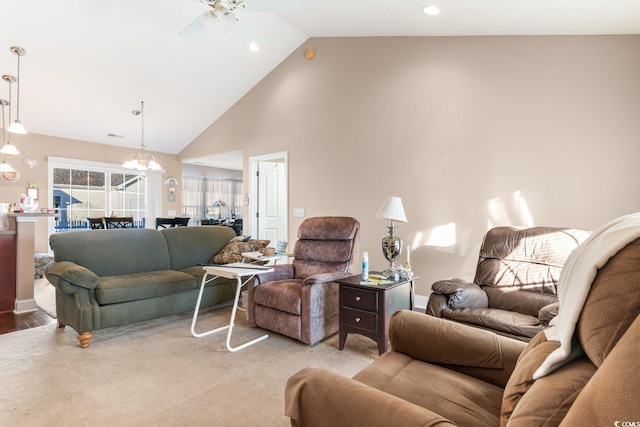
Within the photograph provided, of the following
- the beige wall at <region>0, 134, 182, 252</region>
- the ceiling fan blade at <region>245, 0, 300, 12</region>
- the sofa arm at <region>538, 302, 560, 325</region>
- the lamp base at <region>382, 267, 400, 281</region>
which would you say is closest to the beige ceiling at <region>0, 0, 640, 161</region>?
the ceiling fan blade at <region>245, 0, 300, 12</region>

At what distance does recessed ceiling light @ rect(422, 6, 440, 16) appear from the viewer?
317 cm

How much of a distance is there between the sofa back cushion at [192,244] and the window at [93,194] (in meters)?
3.48

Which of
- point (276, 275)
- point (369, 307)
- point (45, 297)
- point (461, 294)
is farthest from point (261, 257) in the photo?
point (45, 297)

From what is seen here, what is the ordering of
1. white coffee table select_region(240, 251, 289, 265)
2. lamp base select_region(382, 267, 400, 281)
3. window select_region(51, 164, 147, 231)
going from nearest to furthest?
lamp base select_region(382, 267, 400, 281)
white coffee table select_region(240, 251, 289, 265)
window select_region(51, 164, 147, 231)

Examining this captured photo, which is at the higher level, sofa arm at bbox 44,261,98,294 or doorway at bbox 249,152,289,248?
doorway at bbox 249,152,289,248

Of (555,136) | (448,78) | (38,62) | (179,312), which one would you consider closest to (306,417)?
(179,312)

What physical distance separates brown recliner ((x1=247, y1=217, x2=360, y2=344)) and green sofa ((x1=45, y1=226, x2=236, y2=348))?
813 mm

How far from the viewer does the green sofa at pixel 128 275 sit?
2.79 metres

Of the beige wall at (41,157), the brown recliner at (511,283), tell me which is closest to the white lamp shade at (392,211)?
the brown recliner at (511,283)

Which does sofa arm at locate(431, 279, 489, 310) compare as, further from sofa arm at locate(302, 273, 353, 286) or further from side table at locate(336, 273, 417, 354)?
sofa arm at locate(302, 273, 353, 286)

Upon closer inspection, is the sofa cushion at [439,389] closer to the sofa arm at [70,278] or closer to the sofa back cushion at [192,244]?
the sofa arm at [70,278]

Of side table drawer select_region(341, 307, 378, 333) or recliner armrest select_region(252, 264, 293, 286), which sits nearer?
side table drawer select_region(341, 307, 378, 333)

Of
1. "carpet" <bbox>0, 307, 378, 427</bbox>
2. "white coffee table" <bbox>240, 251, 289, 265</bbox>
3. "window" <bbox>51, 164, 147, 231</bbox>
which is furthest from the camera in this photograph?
"window" <bbox>51, 164, 147, 231</bbox>

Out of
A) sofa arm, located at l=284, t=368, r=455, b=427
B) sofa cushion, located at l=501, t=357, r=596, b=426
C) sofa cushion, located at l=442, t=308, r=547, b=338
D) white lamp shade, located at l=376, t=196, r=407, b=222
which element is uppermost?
white lamp shade, located at l=376, t=196, r=407, b=222
